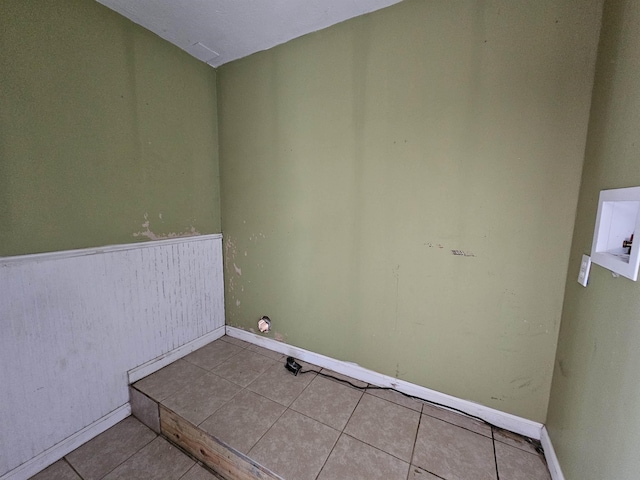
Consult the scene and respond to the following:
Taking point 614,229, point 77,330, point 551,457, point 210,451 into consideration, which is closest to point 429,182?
point 614,229

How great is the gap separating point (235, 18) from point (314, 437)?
2612mm

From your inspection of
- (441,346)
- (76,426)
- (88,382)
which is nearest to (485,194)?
(441,346)

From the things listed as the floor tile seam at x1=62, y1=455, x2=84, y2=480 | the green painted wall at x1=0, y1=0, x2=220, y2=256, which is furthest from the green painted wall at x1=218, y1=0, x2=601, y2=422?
the floor tile seam at x1=62, y1=455, x2=84, y2=480

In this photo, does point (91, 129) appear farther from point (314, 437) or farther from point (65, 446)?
point (314, 437)

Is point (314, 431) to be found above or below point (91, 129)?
below

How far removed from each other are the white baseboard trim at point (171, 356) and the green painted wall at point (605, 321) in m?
2.39

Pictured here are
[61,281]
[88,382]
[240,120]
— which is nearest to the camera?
[61,281]

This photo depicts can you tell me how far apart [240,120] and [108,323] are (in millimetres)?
1800

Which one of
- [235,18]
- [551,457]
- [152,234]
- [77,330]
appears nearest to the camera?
[551,457]

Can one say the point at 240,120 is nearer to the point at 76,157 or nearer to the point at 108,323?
the point at 76,157

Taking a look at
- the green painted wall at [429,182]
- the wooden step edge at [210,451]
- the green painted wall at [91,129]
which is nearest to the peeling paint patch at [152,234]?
the green painted wall at [91,129]

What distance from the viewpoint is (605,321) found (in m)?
0.88

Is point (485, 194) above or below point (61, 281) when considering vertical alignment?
above

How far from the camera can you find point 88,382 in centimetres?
144
